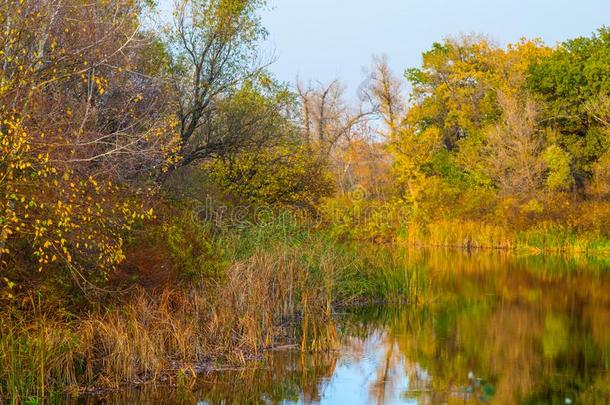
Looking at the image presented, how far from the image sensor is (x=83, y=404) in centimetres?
952

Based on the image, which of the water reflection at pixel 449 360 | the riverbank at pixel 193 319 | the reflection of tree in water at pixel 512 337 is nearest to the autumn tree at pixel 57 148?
the riverbank at pixel 193 319

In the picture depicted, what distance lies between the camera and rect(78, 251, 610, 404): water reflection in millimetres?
10836

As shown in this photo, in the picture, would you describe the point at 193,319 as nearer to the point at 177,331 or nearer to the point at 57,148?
the point at 177,331

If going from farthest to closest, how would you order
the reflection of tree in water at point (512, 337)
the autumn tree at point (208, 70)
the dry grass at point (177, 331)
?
the autumn tree at point (208, 70)
the reflection of tree in water at point (512, 337)
the dry grass at point (177, 331)

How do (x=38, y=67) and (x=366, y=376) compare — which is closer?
(x=38, y=67)

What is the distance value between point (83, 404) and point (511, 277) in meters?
18.9

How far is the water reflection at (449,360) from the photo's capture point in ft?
35.6

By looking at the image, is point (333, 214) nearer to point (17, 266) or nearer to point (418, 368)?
point (418, 368)

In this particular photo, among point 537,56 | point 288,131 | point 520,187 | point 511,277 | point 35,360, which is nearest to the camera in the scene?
point 35,360

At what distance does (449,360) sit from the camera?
13305 mm

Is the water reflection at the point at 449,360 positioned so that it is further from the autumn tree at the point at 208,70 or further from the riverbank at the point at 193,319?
the autumn tree at the point at 208,70

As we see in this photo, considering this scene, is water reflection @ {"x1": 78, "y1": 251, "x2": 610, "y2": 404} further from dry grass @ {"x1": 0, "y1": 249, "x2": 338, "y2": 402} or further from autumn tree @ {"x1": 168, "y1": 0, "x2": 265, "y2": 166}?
autumn tree @ {"x1": 168, "y1": 0, "x2": 265, "y2": 166}

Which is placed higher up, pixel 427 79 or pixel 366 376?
pixel 427 79

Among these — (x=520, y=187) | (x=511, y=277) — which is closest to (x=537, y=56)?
(x=520, y=187)
